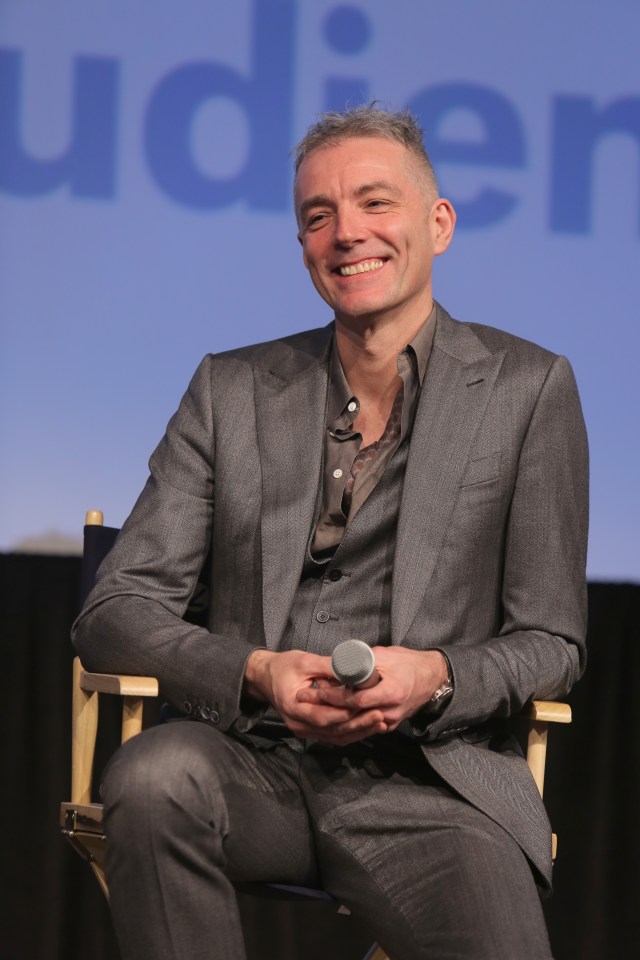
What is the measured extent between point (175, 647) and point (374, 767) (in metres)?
0.40

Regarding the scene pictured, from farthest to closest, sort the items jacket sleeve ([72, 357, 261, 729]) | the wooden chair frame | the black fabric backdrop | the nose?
1. the black fabric backdrop
2. the nose
3. the wooden chair frame
4. jacket sleeve ([72, 357, 261, 729])

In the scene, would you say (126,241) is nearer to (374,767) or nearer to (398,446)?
(398,446)

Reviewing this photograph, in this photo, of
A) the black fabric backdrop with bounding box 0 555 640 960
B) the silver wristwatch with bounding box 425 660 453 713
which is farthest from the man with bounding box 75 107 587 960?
the black fabric backdrop with bounding box 0 555 640 960

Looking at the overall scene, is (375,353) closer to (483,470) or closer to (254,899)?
(483,470)

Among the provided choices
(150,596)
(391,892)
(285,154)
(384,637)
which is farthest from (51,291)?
(391,892)

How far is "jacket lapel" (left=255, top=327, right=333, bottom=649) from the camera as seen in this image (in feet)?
7.51

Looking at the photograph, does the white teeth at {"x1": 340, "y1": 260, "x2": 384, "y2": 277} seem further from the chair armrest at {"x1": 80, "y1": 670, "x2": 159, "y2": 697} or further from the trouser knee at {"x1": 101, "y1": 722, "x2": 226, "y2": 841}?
the trouser knee at {"x1": 101, "y1": 722, "x2": 226, "y2": 841}

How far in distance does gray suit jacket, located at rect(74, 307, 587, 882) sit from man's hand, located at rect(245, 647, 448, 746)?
0.09 metres

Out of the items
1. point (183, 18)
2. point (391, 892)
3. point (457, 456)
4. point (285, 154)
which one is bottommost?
point (391, 892)

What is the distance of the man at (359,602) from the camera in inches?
73.8

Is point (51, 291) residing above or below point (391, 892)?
above

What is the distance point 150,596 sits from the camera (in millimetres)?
2332

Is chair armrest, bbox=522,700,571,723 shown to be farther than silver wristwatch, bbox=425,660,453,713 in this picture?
Yes

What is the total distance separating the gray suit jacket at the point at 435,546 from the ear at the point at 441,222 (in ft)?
0.60
